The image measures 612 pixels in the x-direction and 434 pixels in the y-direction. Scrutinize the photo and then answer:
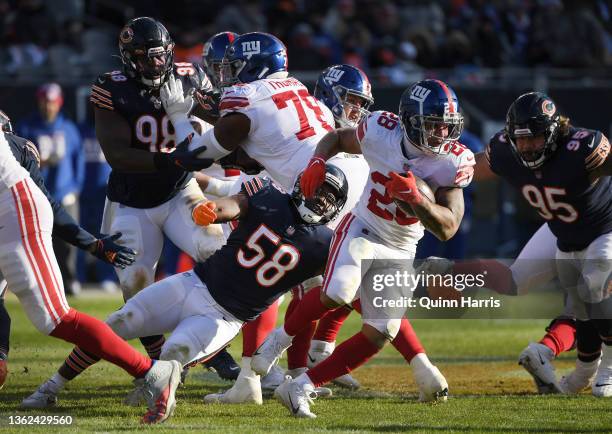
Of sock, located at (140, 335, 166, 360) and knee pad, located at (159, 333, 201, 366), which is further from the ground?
knee pad, located at (159, 333, 201, 366)

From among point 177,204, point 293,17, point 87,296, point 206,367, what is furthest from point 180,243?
point 293,17

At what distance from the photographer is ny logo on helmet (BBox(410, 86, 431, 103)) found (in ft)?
18.5

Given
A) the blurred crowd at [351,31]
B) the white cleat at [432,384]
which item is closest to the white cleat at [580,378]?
the white cleat at [432,384]

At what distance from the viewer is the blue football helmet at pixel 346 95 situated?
6.84 meters

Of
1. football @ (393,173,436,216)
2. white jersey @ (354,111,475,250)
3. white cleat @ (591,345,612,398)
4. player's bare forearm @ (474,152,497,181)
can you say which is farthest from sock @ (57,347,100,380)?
white cleat @ (591,345,612,398)

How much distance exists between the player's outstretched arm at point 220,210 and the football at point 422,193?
805 millimetres

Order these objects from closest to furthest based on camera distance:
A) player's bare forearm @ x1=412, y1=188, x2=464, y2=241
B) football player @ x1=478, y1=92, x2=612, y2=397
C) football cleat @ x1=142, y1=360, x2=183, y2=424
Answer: football cleat @ x1=142, y1=360, x2=183, y2=424
player's bare forearm @ x1=412, y1=188, x2=464, y2=241
football player @ x1=478, y1=92, x2=612, y2=397

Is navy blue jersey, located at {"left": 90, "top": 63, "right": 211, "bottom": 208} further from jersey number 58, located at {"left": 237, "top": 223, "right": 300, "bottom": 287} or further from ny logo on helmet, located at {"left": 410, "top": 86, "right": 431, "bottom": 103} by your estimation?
ny logo on helmet, located at {"left": 410, "top": 86, "right": 431, "bottom": 103}

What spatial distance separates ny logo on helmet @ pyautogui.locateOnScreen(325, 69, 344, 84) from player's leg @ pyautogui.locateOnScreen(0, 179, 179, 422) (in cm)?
241

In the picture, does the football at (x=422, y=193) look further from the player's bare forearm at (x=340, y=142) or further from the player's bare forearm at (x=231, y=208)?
the player's bare forearm at (x=231, y=208)

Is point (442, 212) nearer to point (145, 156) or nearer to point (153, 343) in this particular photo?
point (145, 156)

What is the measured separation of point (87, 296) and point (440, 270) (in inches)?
246

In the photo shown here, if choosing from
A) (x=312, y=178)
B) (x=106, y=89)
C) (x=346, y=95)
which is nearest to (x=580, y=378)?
(x=312, y=178)

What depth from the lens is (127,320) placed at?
559cm
